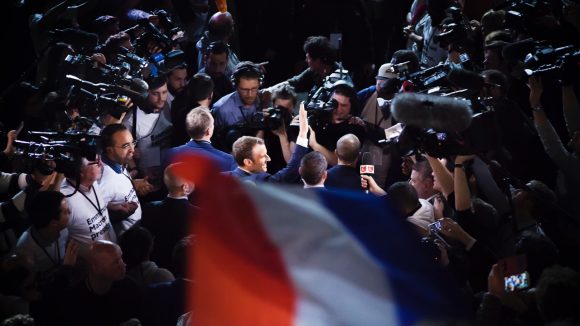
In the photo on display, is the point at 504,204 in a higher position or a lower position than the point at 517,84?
lower

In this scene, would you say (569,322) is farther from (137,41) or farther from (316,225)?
(137,41)

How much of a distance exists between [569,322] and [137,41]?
4983 millimetres

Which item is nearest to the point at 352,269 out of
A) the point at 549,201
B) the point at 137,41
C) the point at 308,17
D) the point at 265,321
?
the point at 265,321

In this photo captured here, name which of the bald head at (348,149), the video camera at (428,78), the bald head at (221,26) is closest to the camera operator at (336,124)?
the bald head at (348,149)

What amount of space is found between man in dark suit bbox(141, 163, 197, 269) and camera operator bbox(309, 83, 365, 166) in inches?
53.2

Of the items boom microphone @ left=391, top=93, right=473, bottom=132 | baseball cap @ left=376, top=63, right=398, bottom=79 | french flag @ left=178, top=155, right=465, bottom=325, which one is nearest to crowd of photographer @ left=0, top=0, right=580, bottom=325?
boom microphone @ left=391, top=93, right=473, bottom=132

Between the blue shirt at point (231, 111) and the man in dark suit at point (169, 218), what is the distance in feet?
3.88

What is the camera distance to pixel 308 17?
9336 mm

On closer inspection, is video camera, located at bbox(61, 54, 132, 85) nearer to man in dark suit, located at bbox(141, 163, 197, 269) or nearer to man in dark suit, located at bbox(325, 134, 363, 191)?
man in dark suit, located at bbox(141, 163, 197, 269)

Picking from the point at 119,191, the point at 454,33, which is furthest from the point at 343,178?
the point at 119,191

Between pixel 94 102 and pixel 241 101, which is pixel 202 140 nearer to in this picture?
pixel 241 101

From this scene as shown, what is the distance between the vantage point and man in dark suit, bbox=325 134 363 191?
6469 millimetres

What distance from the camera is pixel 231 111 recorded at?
7.39m

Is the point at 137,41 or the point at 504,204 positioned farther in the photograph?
the point at 137,41
